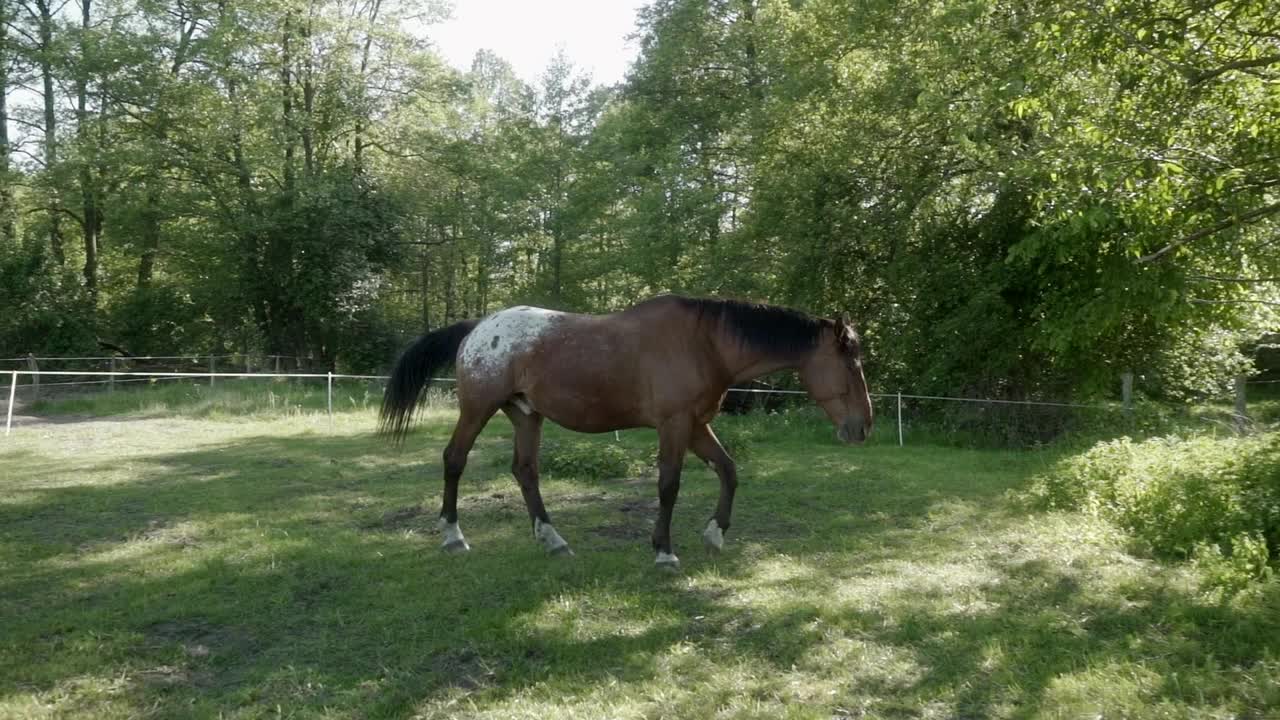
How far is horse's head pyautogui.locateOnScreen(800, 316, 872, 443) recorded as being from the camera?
20.7 feet

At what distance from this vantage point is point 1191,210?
24.5ft

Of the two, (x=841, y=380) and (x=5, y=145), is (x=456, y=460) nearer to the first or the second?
(x=841, y=380)

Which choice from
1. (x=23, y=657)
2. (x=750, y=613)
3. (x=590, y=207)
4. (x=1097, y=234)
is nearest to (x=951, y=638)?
(x=750, y=613)

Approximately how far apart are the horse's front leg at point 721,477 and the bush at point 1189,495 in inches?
123

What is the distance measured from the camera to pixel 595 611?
16.3ft

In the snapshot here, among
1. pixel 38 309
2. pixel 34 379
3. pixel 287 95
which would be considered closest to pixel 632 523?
pixel 34 379

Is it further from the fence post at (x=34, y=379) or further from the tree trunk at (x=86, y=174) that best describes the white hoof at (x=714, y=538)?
the tree trunk at (x=86, y=174)

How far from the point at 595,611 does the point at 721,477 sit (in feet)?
6.14

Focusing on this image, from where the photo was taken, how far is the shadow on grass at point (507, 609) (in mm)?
3949

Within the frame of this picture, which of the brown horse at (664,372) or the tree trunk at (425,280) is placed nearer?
the brown horse at (664,372)

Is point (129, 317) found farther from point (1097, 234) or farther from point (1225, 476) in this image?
point (1225, 476)

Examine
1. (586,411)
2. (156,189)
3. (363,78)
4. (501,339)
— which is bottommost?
(586,411)

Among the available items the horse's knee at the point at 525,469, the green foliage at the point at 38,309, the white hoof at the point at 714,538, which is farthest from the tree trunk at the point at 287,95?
the white hoof at the point at 714,538

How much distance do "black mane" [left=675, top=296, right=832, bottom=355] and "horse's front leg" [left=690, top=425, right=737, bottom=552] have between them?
786 mm
